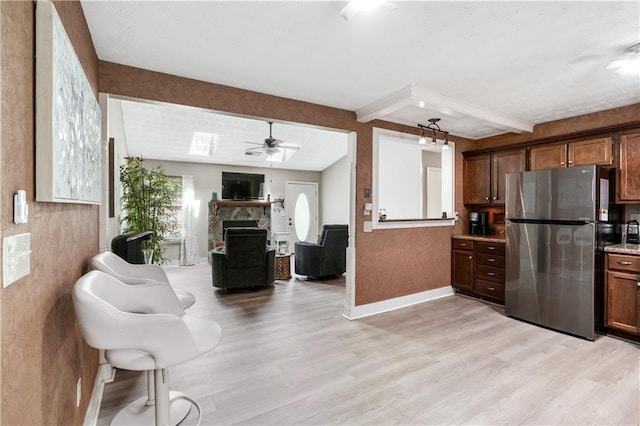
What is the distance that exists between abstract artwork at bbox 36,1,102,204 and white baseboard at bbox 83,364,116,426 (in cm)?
129

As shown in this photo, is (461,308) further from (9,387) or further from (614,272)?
(9,387)

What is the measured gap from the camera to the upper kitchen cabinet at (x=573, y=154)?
347cm

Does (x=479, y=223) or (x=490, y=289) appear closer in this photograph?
(x=490, y=289)

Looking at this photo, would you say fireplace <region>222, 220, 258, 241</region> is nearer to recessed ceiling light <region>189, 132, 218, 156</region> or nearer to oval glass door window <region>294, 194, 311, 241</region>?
oval glass door window <region>294, 194, 311, 241</region>

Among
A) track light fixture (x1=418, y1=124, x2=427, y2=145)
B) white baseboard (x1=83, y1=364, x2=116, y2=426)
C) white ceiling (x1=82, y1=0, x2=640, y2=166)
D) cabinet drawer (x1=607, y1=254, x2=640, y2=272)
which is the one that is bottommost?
white baseboard (x1=83, y1=364, x2=116, y2=426)

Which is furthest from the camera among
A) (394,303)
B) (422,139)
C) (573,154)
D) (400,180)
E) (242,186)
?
(242,186)

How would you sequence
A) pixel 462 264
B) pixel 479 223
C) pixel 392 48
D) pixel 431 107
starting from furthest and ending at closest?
pixel 479 223
pixel 462 264
pixel 431 107
pixel 392 48

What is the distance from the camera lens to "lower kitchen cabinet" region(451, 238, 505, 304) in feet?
13.4

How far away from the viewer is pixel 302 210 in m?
8.83

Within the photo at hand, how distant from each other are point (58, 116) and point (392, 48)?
81.4 inches

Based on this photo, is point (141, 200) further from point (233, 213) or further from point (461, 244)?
point (461, 244)

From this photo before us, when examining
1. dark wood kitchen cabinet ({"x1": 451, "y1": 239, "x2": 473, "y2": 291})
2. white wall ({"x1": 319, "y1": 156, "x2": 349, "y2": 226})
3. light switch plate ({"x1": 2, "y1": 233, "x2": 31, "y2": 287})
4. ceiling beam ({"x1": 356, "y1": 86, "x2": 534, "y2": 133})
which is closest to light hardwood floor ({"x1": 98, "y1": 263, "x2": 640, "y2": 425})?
dark wood kitchen cabinet ({"x1": 451, "y1": 239, "x2": 473, "y2": 291})

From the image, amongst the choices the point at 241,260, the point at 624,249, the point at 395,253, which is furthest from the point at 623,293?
the point at 241,260

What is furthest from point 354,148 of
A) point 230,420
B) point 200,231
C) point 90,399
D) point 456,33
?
point 200,231
